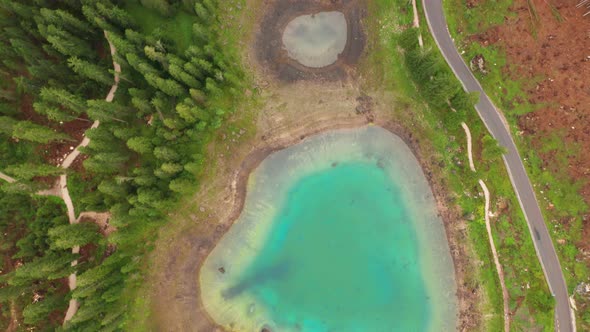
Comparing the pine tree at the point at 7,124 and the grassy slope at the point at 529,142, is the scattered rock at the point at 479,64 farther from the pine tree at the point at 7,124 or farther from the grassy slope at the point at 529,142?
the pine tree at the point at 7,124

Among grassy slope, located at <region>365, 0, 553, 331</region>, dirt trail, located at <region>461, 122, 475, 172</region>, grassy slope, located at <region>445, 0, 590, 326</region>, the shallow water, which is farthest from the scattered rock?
the shallow water

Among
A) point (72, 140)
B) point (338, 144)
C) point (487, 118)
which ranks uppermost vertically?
point (487, 118)

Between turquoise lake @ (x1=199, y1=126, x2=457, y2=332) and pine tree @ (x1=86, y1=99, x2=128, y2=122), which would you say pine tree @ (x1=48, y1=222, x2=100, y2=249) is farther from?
turquoise lake @ (x1=199, y1=126, x2=457, y2=332)

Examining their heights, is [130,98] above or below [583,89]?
below

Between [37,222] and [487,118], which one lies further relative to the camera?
[487,118]

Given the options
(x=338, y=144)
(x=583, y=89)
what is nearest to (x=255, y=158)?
(x=338, y=144)

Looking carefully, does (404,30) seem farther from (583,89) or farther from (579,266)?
(579,266)

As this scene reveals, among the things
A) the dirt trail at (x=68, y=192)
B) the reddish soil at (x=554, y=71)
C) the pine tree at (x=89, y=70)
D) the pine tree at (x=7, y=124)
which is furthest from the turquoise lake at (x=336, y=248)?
the pine tree at (x=7, y=124)

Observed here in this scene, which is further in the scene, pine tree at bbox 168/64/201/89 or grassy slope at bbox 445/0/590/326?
grassy slope at bbox 445/0/590/326
